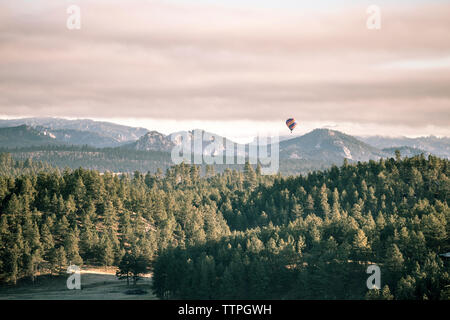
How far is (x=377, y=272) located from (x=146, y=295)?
56.4 metres

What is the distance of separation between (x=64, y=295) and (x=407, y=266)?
270ft

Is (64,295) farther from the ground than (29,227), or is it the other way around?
(29,227)

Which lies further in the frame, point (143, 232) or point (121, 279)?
point (143, 232)

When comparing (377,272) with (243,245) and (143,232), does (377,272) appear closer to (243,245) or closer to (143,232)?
(243,245)

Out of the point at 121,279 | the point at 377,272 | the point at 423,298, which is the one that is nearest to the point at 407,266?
the point at 377,272

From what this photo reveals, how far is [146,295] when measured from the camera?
473 feet

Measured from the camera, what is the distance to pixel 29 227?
17775 centimetres

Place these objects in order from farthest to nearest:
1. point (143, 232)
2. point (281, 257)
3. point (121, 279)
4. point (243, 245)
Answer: point (143, 232) → point (121, 279) → point (243, 245) → point (281, 257)
